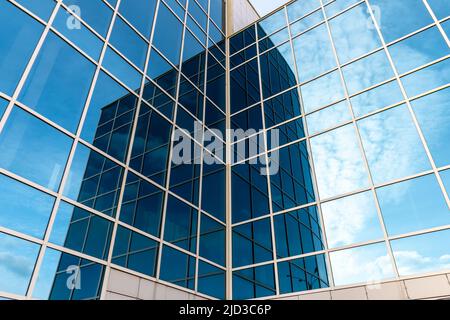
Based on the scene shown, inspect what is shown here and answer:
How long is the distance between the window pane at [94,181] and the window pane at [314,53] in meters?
10.9

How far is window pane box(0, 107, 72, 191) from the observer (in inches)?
317

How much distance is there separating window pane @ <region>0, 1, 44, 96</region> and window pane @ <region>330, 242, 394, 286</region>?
11388mm

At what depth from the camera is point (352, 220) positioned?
1207 centimetres

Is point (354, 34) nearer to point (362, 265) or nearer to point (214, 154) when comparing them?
point (214, 154)

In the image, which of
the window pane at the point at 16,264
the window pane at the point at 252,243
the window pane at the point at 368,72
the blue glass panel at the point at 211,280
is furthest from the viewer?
the window pane at the point at 368,72

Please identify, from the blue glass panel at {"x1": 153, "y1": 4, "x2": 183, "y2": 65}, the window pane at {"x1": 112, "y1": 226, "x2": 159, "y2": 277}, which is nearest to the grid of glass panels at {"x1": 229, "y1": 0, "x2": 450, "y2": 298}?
the window pane at {"x1": 112, "y1": 226, "x2": 159, "y2": 277}

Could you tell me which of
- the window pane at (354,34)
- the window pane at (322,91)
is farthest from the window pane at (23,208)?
the window pane at (354,34)

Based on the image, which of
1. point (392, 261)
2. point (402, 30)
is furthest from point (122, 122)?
point (402, 30)

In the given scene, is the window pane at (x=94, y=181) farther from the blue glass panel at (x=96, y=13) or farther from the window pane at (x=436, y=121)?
the window pane at (x=436, y=121)

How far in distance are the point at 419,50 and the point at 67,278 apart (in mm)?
14954

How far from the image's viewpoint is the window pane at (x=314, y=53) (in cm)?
1633

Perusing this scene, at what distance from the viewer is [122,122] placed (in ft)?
37.2

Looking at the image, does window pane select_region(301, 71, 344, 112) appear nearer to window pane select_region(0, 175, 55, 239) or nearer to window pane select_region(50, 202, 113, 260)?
window pane select_region(50, 202, 113, 260)
